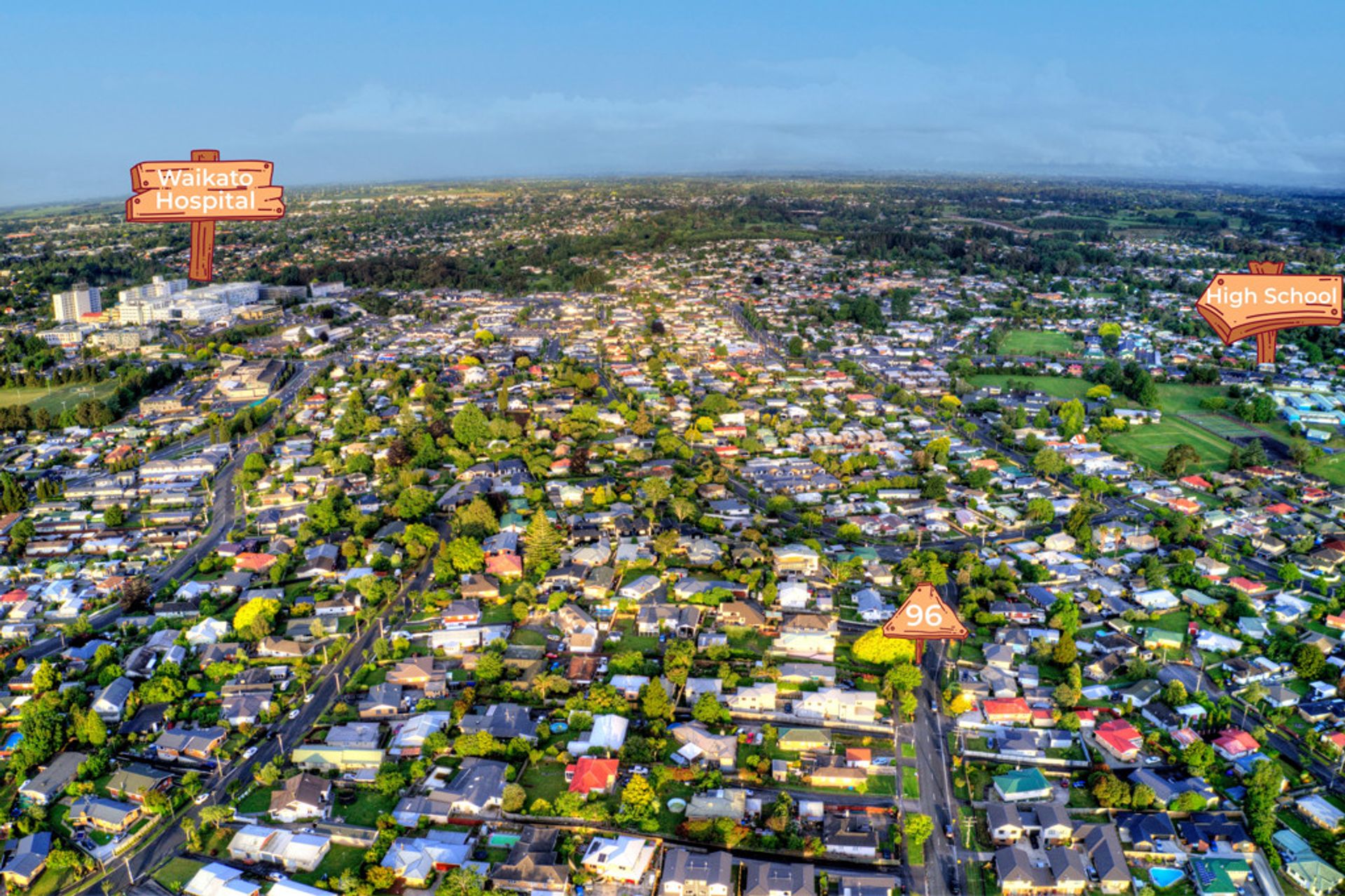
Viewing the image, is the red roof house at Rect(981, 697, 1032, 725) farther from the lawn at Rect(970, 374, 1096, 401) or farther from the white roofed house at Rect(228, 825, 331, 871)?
the lawn at Rect(970, 374, 1096, 401)

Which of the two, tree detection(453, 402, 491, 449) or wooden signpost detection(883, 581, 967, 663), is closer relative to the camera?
wooden signpost detection(883, 581, 967, 663)

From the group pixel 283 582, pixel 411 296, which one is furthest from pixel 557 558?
pixel 411 296

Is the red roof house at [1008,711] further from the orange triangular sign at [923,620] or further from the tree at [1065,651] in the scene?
the orange triangular sign at [923,620]

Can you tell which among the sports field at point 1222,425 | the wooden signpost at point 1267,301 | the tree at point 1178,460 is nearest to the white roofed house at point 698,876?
the wooden signpost at point 1267,301

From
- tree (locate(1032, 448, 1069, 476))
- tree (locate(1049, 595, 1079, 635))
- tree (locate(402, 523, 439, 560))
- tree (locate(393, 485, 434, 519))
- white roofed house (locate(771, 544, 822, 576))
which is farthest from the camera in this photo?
tree (locate(1032, 448, 1069, 476))

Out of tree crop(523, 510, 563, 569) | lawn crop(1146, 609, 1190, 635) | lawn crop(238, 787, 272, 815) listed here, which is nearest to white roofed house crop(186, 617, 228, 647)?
lawn crop(238, 787, 272, 815)
